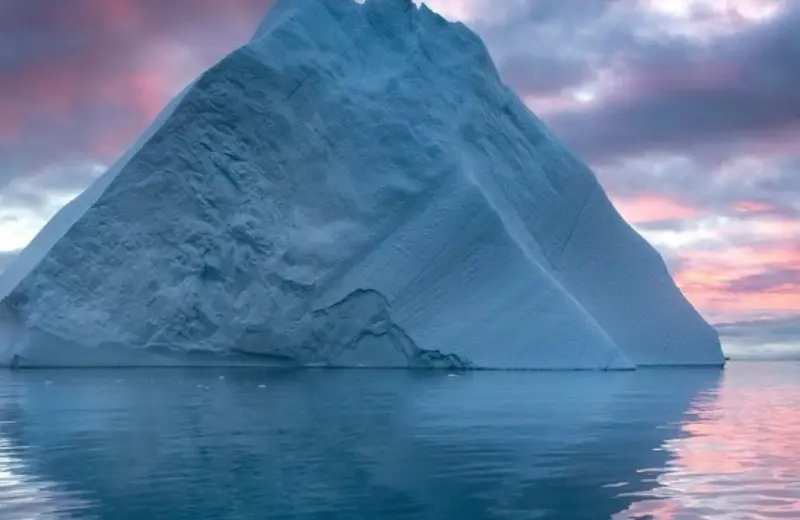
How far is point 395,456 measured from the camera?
666 cm

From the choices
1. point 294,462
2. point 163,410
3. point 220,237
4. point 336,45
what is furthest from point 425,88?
point 294,462

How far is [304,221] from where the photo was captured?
857 inches

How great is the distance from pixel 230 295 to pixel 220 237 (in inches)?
53.3

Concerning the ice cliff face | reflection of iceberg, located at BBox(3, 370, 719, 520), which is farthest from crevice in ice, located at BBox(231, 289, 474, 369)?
reflection of iceberg, located at BBox(3, 370, 719, 520)

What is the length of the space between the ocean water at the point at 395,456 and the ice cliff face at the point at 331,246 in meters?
7.80

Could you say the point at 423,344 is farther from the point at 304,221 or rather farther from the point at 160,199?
the point at 160,199

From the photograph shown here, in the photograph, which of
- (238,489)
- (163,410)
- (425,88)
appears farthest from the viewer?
(425,88)

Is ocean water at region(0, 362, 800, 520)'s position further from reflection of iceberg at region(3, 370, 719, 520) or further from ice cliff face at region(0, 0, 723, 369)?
ice cliff face at region(0, 0, 723, 369)

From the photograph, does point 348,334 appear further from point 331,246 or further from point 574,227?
point 574,227

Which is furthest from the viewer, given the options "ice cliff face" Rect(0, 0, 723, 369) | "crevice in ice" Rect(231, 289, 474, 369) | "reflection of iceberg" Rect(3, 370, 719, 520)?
"crevice in ice" Rect(231, 289, 474, 369)

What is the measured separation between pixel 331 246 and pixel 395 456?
48.9 ft

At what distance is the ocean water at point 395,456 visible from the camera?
4832 millimetres

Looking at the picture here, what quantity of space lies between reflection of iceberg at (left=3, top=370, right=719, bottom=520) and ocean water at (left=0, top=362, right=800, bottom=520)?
0.02 meters

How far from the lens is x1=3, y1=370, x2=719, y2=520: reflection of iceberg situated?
5016mm
